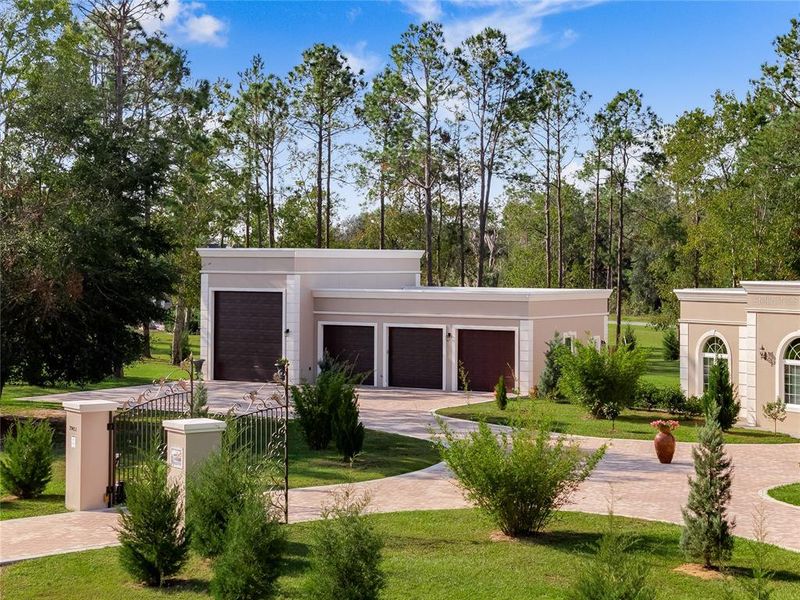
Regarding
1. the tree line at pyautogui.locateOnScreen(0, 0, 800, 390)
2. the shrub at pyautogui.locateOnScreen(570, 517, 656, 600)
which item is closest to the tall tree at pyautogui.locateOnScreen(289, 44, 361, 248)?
the tree line at pyautogui.locateOnScreen(0, 0, 800, 390)

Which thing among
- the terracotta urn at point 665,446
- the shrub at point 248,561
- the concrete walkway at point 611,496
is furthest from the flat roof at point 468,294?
the shrub at point 248,561

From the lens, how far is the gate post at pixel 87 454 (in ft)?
47.2

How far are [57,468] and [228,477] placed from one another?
26.0ft

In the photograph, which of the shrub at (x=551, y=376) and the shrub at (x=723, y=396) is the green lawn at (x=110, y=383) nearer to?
the shrub at (x=551, y=376)

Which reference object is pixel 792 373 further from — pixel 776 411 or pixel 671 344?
pixel 671 344

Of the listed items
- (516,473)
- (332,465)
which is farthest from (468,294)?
(516,473)

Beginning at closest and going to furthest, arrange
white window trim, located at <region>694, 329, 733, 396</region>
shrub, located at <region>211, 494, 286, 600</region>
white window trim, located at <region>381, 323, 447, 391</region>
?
shrub, located at <region>211, 494, 286, 600</region>, white window trim, located at <region>694, 329, 733, 396</region>, white window trim, located at <region>381, 323, 447, 391</region>

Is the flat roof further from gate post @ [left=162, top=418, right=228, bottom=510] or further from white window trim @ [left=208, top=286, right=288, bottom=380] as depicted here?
Answer: gate post @ [left=162, top=418, right=228, bottom=510]

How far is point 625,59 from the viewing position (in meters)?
29.4

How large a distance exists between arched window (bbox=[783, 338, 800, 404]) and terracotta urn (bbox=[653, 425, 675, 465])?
5.89m

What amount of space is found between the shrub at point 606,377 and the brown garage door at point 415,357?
751 cm

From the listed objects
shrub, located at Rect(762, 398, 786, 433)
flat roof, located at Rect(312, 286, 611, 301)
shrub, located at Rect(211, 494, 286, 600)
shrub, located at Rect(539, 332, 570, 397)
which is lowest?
shrub, located at Rect(211, 494, 286, 600)

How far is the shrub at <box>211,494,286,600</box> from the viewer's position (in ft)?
30.5

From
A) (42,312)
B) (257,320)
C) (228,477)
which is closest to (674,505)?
(228,477)
